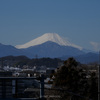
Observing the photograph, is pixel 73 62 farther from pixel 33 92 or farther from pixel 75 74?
pixel 33 92

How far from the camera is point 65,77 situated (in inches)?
1061

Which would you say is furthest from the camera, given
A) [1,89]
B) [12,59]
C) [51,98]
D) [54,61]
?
[12,59]

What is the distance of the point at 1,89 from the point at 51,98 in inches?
114

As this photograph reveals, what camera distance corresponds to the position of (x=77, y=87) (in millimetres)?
25250

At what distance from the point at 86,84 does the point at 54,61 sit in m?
98.3

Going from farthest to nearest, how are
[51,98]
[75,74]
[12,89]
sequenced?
[75,74]
[51,98]
[12,89]

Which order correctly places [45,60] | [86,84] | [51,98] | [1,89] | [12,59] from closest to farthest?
A: [1,89], [51,98], [86,84], [45,60], [12,59]

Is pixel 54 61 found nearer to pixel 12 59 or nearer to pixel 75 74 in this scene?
pixel 12 59

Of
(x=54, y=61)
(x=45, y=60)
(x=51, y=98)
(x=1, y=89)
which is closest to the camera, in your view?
(x=1, y=89)

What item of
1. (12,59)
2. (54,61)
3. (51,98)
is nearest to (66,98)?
(51,98)

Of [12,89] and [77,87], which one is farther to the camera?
[77,87]

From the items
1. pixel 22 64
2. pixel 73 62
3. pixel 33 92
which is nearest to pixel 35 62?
pixel 22 64

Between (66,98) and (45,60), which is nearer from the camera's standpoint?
(66,98)

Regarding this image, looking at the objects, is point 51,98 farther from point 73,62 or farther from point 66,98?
point 73,62
